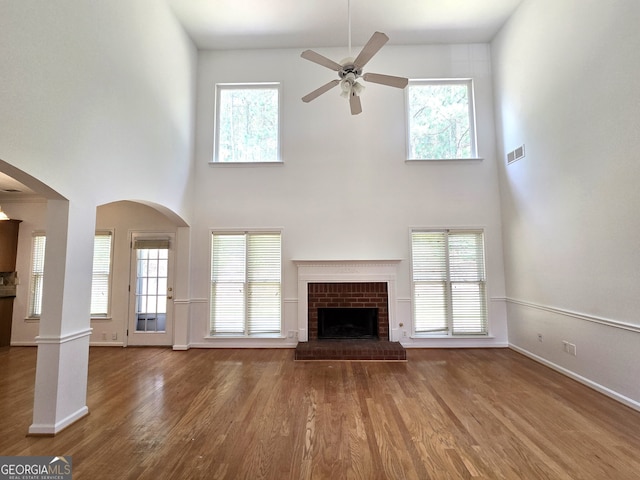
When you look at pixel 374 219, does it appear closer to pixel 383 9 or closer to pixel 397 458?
pixel 383 9

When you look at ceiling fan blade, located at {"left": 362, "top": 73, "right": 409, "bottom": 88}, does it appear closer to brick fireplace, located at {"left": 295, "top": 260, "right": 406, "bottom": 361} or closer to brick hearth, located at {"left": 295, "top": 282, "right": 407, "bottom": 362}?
brick fireplace, located at {"left": 295, "top": 260, "right": 406, "bottom": 361}

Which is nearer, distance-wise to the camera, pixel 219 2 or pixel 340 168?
pixel 219 2

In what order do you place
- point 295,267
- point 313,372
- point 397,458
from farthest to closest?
1. point 295,267
2. point 313,372
3. point 397,458

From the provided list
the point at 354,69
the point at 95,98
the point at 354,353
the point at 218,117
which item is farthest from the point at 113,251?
the point at 354,69

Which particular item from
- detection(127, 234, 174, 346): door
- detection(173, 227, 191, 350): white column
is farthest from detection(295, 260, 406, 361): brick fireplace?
detection(127, 234, 174, 346): door

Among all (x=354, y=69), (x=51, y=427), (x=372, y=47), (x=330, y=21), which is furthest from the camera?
(x=330, y=21)

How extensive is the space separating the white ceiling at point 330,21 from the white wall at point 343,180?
21 centimetres

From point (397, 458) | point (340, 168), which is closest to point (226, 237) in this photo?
point (340, 168)

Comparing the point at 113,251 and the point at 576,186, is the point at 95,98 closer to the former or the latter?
the point at 113,251

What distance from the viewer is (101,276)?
537cm

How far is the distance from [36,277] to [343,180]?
575 cm

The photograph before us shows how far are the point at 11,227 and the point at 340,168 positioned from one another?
5.93m

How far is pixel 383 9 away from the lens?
4691 millimetres

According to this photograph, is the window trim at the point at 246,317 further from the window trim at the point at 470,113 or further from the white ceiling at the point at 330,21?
the white ceiling at the point at 330,21
